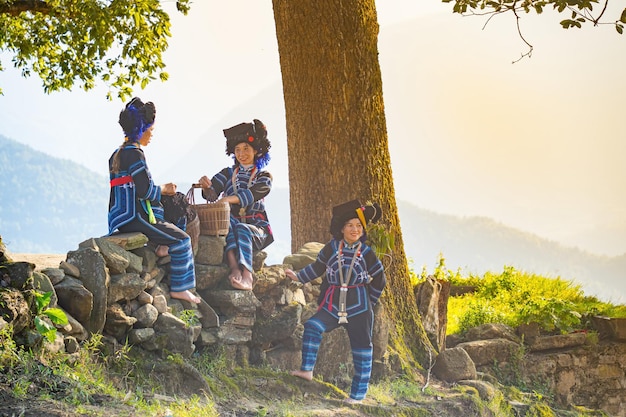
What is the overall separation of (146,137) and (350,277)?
2.16 meters

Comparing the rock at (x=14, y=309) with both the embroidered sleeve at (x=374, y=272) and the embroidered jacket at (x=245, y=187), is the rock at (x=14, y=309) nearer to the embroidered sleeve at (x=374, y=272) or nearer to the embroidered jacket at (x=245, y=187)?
the embroidered jacket at (x=245, y=187)

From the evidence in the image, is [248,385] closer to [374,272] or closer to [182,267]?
[182,267]

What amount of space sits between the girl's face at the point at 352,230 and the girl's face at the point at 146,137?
1.91 metres

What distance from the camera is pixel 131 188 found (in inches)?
270

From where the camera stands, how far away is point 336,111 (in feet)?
29.9

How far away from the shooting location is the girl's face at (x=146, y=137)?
22.8 ft

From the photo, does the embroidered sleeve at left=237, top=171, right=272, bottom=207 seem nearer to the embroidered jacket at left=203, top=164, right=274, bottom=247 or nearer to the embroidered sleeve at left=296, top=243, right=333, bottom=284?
the embroidered jacket at left=203, top=164, right=274, bottom=247

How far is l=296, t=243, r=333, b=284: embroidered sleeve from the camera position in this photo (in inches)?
301

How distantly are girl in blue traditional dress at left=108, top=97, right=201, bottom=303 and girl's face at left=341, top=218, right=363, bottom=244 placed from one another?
1451 mm

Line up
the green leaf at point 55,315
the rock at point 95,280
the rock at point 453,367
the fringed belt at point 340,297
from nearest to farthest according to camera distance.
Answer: the green leaf at point 55,315
the rock at point 95,280
the fringed belt at point 340,297
the rock at point 453,367

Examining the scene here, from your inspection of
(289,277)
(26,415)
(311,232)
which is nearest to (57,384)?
(26,415)

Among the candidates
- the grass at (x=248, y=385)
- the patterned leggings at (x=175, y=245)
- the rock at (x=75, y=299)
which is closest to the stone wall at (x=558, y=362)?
the grass at (x=248, y=385)

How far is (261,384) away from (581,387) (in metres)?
4.53

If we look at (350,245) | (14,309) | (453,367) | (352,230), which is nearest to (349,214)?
(352,230)
